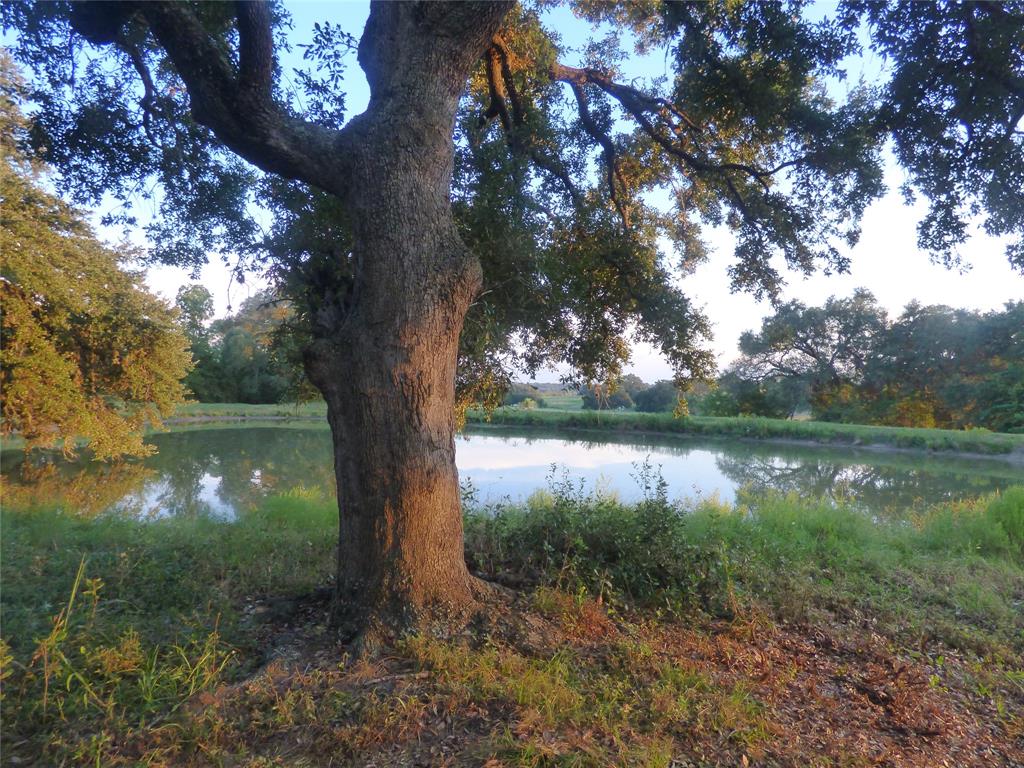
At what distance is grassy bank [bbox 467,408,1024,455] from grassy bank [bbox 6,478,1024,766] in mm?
15757

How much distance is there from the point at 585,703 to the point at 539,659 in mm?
393

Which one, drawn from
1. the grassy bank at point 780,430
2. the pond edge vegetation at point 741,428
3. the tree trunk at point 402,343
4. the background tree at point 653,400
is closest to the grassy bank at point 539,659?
the tree trunk at point 402,343

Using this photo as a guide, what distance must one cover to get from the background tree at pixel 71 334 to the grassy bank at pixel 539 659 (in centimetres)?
648

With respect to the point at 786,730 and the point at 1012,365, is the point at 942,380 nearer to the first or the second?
the point at 1012,365

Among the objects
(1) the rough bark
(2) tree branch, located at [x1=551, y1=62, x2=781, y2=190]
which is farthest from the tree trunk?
(2) tree branch, located at [x1=551, y1=62, x2=781, y2=190]

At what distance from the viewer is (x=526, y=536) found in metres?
4.97

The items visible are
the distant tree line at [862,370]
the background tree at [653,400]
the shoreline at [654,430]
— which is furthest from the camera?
the background tree at [653,400]

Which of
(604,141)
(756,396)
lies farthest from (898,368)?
(604,141)

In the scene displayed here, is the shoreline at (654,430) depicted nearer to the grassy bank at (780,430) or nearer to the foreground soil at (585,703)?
the grassy bank at (780,430)

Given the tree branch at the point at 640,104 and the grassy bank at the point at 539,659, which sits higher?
the tree branch at the point at 640,104

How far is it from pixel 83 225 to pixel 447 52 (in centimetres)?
1088

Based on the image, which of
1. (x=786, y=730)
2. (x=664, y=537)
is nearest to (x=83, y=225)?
(x=664, y=537)

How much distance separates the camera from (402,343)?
3.24m

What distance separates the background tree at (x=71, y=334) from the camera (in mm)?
9703
